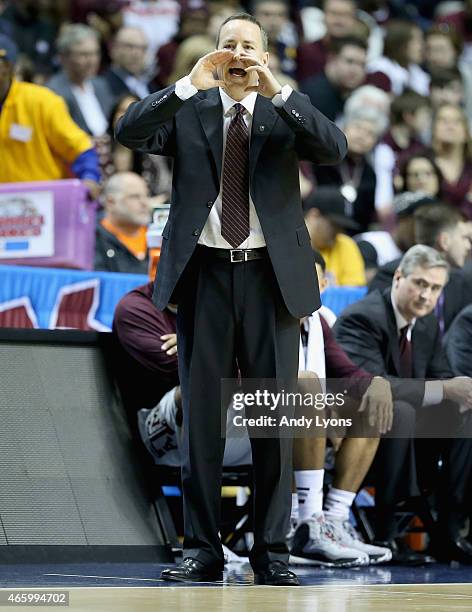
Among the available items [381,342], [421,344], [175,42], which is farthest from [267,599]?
[175,42]

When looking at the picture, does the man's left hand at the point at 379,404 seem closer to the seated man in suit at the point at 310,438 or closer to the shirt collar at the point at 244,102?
the seated man in suit at the point at 310,438

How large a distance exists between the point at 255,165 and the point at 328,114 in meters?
6.99

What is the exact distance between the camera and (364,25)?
44.8 ft

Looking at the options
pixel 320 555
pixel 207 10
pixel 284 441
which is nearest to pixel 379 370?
pixel 320 555

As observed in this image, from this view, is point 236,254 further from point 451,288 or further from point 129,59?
point 129,59

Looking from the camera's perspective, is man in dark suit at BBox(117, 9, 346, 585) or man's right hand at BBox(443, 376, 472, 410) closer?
man in dark suit at BBox(117, 9, 346, 585)

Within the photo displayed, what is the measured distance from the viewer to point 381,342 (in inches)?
287

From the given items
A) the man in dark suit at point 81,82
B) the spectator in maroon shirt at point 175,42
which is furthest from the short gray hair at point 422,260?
the spectator in maroon shirt at point 175,42

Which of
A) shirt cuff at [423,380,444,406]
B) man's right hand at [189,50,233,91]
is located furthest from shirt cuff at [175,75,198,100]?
shirt cuff at [423,380,444,406]

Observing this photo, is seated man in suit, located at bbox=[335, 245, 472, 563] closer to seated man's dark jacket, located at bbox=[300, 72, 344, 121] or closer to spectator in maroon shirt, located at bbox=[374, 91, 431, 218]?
spectator in maroon shirt, located at bbox=[374, 91, 431, 218]

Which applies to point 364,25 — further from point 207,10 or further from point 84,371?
point 84,371

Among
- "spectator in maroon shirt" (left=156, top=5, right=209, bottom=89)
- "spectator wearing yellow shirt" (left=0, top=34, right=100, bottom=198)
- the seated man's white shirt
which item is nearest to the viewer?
the seated man's white shirt

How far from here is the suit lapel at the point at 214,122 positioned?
207 inches

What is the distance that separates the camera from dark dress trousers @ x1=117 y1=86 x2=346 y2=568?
5.20 metres
